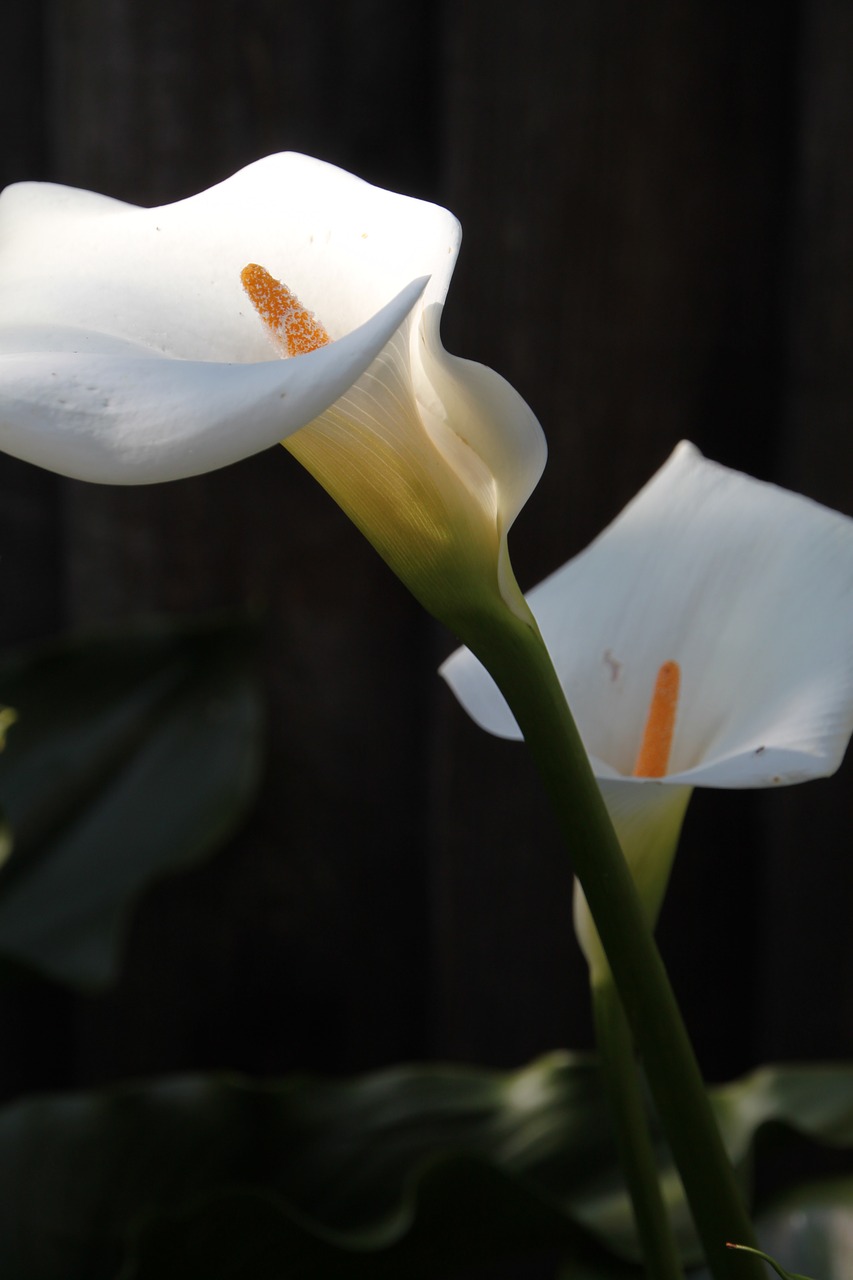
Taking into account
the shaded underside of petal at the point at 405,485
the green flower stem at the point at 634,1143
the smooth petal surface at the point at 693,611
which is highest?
the shaded underside of petal at the point at 405,485

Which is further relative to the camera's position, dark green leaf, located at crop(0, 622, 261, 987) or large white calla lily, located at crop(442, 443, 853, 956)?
dark green leaf, located at crop(0, 622, 261, 987)

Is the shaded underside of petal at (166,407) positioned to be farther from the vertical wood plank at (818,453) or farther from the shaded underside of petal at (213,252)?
the vertical wood plank at (818,453)

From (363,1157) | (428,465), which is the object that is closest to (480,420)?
(428,465)

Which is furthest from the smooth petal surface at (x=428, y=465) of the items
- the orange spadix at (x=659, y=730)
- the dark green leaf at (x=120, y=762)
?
the dark green leaf at (x=120, y=762)

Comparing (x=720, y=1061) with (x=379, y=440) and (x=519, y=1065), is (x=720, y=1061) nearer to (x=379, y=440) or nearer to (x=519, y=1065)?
(x=519, y=1065)

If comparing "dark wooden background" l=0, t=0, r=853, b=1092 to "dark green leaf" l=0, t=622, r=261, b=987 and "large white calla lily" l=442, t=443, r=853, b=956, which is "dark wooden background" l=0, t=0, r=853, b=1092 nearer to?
"dark green leaf" l=0, t=622, r=261, b=987

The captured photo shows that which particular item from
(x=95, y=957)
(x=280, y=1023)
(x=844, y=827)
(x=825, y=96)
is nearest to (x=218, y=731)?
(x=95, y=957)

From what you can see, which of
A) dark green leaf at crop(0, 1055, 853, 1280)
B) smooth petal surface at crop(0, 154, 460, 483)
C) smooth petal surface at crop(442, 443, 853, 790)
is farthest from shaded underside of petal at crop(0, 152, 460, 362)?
dark green leaf at crop(0, 1055, 853, 1280)
